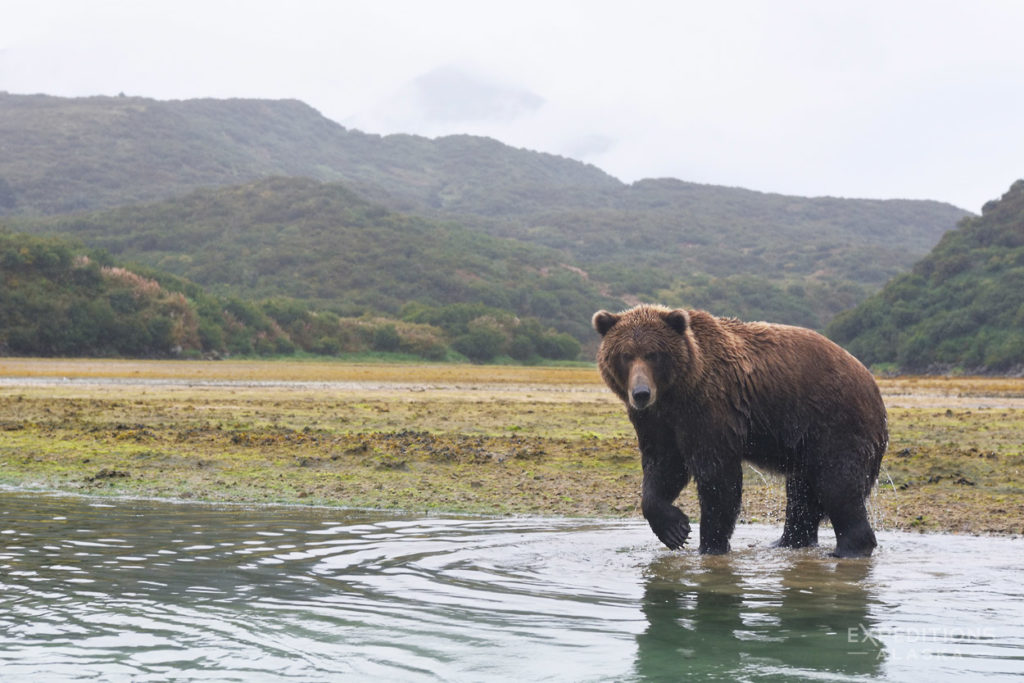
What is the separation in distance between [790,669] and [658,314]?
4103mm

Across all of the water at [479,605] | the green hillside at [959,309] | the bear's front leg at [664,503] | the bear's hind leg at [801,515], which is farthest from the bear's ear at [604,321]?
the green hillside at [959,309]

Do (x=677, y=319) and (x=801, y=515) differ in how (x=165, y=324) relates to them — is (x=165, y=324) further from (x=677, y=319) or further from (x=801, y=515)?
(x=677, y=319)

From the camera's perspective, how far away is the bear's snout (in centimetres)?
888

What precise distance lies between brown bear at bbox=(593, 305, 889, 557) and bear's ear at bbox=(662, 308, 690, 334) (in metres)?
0.01

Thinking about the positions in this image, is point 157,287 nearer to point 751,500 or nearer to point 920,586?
point 751,500

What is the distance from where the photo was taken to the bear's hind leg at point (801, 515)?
1042cm

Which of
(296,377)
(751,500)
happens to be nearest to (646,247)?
(296,377)

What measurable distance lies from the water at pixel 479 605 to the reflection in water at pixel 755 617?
0.02m

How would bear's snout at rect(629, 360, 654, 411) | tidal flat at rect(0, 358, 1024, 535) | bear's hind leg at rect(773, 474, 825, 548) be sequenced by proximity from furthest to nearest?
1. tidal flat at rect(0, 358, 1024, 535)
2. bear's hind leg at rect(773, 474, 825, 548)
3. bear's snout at rect(629, 360, 654, 411)

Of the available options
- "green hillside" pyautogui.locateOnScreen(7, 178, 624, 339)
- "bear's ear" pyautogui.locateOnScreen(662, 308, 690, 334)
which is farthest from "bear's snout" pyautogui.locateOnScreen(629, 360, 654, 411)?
"green hillside" pyautogui.locateOnScreen(7, 178, 624, 339)

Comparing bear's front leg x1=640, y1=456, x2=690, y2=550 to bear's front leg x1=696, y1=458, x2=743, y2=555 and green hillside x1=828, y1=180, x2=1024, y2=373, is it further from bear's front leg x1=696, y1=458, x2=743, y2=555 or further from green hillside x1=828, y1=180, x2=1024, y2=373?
green hillside x1=828, y1=180, x2=1024, y2=373

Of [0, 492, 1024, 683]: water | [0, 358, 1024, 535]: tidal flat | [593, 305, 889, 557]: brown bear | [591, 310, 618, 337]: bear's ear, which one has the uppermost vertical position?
[591, 310, 618, 337]: bear's ear

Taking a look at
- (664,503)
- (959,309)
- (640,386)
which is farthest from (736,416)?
(959,309)

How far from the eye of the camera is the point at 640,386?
29.2 feet
